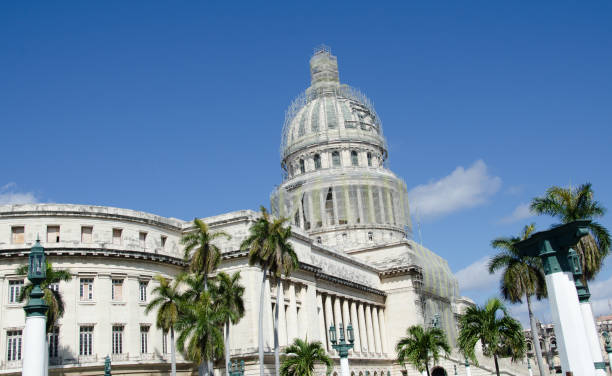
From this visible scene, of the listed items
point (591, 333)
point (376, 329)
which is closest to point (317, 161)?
point (376, 329)

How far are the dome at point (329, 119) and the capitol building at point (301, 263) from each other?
21 centimetres

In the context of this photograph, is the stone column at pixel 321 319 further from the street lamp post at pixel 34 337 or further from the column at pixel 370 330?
the street lamp post at pixel 34 337

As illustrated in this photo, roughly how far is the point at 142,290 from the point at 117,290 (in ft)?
7.89

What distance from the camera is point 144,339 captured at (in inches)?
2064

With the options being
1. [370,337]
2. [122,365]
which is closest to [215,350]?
[122,365]

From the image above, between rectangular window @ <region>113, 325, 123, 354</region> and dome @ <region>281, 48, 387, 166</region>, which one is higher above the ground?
dome @ <region>281, 48, 387, 166</region>

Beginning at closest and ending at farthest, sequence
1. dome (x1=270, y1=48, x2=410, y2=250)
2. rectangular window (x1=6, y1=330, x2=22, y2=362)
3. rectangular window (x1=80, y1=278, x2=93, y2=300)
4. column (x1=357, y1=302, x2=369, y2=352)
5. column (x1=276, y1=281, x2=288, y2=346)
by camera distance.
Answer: rectangular window (x1=6, y1=330, x2=22, y2=362) → rectangular window (x1=80, y1=278, x2=93, y2=300) → column (x1=276, y1=281, x2=288, y2=346) → column (x1=357, y1=302, x2=369, y2=352) → dome (x1=270, y1=48, x2=410, y2=250)

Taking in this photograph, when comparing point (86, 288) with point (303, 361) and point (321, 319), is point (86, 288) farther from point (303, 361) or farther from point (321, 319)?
point (321, 319)

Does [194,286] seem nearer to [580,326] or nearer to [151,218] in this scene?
[151,218]

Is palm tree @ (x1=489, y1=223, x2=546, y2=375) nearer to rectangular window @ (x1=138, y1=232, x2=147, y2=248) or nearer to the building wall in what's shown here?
the building wall

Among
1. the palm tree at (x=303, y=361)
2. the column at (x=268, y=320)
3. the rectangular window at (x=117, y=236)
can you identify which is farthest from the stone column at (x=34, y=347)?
the column at (x=268, y=320)

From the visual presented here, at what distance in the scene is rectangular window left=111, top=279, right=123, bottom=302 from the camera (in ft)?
168

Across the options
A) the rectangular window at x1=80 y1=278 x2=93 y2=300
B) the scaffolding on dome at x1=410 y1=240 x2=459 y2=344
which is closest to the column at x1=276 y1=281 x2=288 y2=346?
the rectangular window at x1=80 y1=278 x2=93 y2=300

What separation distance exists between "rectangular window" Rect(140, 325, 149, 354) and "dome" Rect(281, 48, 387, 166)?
53077 millimetres
